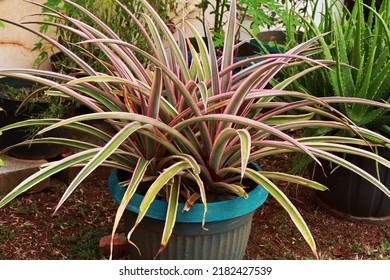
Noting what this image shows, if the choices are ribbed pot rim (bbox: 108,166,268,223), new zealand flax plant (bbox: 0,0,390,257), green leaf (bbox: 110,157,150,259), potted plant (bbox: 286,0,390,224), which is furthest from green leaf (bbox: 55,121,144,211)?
potted plant (bbox: 286,0,390,224)

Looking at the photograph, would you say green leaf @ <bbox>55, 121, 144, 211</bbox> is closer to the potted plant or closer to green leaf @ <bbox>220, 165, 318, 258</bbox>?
green leaf @ <bbox>220, 165, 318, 258</bbox>

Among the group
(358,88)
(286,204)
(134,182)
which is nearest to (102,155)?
(134,182)

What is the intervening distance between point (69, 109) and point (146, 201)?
1.10 m

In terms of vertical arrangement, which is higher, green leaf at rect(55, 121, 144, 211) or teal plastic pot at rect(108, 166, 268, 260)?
green leaf at rect(55, 121, 144, 211)

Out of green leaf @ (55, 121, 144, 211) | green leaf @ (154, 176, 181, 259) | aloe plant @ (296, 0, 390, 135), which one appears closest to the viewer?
green leaf @ (55, 121, 144, 211)

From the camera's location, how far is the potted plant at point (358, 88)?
7.60ft

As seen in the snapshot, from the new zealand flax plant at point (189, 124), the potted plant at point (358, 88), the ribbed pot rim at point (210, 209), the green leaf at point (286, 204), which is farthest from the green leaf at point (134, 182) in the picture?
the potted plant at point (358, 88)

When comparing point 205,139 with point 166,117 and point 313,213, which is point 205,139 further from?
point 313,213

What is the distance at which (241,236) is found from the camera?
2070 millimetres

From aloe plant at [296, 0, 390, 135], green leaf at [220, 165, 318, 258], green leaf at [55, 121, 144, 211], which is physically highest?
aloe plant at [296, 0, 390, 135]

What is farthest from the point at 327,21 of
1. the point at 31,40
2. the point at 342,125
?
the point at 31,40

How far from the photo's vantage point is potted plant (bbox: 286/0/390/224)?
91.2 inches

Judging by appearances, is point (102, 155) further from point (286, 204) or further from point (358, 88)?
point (358, 88)

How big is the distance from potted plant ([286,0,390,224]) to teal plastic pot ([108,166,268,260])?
591 millimetres
